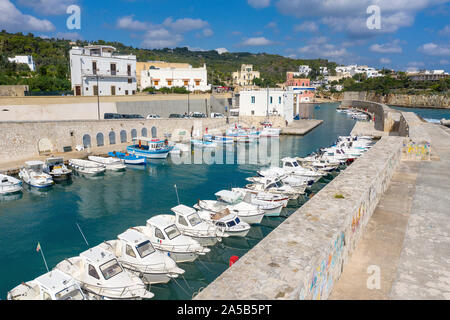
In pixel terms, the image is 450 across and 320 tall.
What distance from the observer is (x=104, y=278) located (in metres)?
12.6

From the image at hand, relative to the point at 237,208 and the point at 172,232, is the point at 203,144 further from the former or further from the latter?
the point at 172,232

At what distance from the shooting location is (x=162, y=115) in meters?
56.2

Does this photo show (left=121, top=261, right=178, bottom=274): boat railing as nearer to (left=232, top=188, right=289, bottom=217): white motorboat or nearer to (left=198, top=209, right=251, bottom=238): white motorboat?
(left=198, top=209, right=251, bottom=238): white motorboat

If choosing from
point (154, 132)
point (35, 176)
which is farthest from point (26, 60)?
point (35, 176)

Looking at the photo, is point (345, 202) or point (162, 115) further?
point (162, 115)

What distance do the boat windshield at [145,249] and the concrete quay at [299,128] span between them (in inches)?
1818

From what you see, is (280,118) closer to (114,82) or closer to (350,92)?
(114,82)

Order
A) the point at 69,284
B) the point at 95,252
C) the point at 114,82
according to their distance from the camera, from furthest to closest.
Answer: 1. the point at 114,82
2. the point at 95,252
3. the point at 69,284

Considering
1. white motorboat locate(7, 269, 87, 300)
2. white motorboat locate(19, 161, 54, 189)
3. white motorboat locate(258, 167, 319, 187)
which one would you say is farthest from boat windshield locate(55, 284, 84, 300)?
white motorboat locate(19, 161, 54, 189)

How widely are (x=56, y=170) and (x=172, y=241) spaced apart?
19818 millimetres

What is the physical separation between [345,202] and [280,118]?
5309 centimetres

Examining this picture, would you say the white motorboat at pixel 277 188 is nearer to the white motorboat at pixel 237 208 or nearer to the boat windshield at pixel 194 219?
the white motorboat at pixel 237 208

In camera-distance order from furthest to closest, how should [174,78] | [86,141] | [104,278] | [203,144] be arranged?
[174,78], [203,144], [86,141], [104,278]
